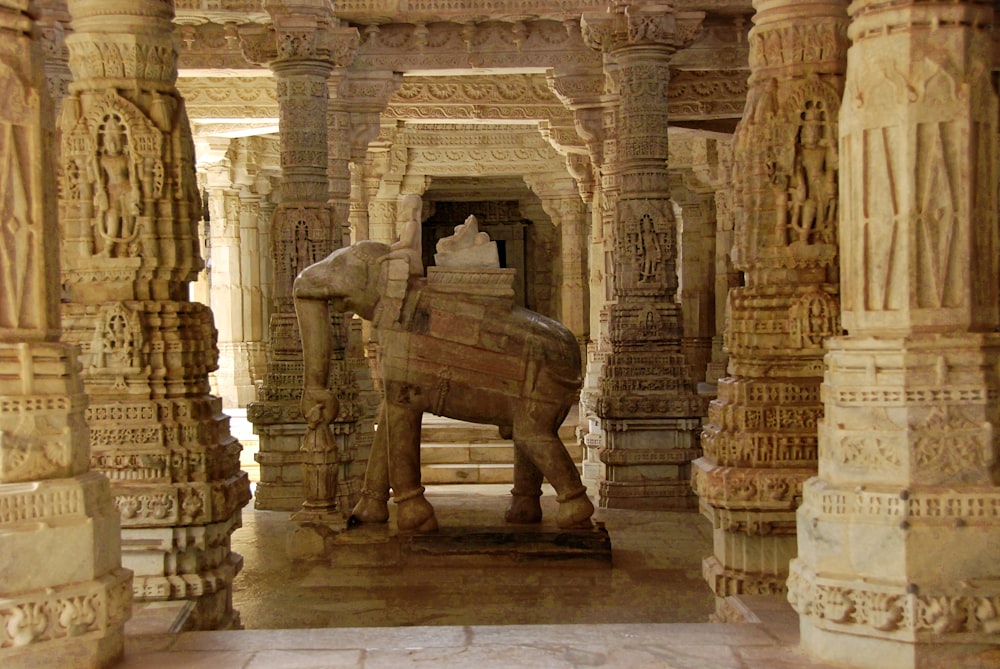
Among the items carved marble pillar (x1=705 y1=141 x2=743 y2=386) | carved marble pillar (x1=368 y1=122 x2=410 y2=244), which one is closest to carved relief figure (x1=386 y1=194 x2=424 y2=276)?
carved marble pillar (x1=705 y1=141 x2=743 y2=386)

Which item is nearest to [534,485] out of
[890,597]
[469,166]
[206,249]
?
[890,597]

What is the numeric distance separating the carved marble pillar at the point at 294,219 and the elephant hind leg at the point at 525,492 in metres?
2.37

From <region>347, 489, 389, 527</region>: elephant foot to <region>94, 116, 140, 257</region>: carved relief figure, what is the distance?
2787 millimetres

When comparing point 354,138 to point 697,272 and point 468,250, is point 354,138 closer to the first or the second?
point 468,250

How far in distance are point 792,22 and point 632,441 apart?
5.02 meters

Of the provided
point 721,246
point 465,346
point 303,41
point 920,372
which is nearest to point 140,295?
point 465,346

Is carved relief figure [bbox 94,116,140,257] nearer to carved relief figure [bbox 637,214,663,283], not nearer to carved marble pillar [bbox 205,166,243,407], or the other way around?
carved relief figure [bbox 637,214,663,283]

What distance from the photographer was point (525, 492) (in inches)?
295

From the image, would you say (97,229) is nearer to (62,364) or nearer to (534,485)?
(62,364)

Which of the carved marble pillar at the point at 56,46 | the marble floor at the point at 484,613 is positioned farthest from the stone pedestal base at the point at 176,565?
the carved marble pillar at the point at 56,46

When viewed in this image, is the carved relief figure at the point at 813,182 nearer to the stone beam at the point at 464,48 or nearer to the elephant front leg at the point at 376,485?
the elephant front leg at the point at 376,485

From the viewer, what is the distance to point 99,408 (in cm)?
532

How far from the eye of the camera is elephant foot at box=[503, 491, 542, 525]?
7.49m

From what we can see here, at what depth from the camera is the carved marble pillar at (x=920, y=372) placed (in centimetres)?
331
